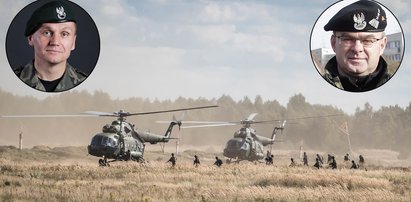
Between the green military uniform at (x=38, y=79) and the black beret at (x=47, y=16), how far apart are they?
1.05 m

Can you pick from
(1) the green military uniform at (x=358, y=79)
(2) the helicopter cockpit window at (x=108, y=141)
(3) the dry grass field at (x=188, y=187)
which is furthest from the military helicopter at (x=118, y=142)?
(1) the green military uniform at (x=358, y=79)

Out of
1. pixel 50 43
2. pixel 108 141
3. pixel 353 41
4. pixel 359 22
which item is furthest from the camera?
pixel 108 141

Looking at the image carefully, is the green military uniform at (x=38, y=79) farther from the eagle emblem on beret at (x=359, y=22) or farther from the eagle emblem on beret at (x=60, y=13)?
the eagle emblem on beret at (x=359, y=22)

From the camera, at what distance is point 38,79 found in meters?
16.5

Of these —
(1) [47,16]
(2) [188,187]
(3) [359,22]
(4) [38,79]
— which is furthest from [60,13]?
(2) [188,187]

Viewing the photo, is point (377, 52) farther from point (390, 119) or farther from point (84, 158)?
point (390, 119)

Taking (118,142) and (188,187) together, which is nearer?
(188,187)

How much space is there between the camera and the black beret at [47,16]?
634 inches

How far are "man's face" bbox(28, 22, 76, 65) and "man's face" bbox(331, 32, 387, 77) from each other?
7587 mm

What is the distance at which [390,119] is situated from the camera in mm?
126438

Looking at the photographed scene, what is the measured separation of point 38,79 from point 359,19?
356 inches

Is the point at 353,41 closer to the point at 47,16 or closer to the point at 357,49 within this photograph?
the point at 357,49

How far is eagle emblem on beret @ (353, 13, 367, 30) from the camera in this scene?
15.2m

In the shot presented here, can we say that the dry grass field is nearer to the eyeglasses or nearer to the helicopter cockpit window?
the helicopter cockpit window
